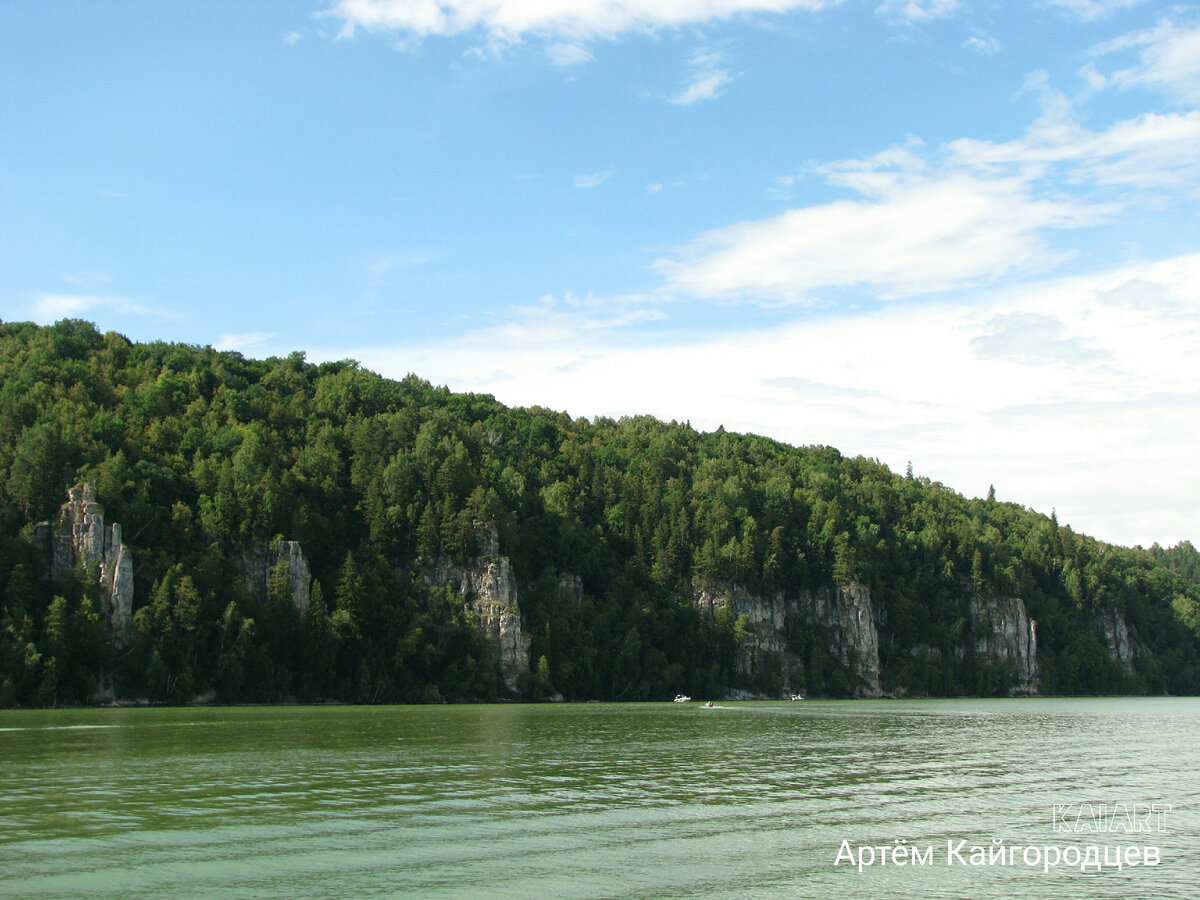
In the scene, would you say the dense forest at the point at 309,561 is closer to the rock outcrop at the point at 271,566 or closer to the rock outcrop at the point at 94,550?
the rock outcrop at the point at 94,550

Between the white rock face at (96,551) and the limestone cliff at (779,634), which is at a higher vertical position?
the white rock face at (96,551)

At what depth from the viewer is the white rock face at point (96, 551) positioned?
12250 centimetres

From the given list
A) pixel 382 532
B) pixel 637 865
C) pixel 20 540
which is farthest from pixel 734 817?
pixel 382 532

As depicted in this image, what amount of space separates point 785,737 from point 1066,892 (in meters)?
49.1

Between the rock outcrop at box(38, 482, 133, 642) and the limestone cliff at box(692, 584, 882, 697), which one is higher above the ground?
the rock outcrop at box(38, 482, 133, 642)

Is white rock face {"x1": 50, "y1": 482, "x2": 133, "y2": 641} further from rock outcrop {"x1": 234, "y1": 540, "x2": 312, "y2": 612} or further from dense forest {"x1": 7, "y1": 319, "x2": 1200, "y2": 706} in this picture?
rock outcrop {"x1": 234, "y1": 540, "x2": 312, "y2": 612}

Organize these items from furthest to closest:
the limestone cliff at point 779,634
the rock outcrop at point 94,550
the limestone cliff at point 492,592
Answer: the limestone cliff at point 779,634 < the limestone cliff at point 492,592 < the rock outcrop at point 94,550

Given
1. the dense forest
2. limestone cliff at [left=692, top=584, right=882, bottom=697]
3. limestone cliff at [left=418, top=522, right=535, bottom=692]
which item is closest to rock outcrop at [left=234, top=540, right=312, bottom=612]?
the dense forest

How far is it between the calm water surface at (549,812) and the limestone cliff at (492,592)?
71.2 meters

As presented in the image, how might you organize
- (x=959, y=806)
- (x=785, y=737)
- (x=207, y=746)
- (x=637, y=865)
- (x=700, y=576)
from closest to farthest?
(x=637, y=865) < (x=959, y=806) < (x=207, y=746) < (x=785, y=737) < (x=700, y=576)

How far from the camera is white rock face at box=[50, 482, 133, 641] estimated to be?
12250 cm

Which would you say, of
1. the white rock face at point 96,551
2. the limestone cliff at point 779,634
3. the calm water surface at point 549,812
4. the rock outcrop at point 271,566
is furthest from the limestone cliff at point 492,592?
the calm water surface at point 549,812

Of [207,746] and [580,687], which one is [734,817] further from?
[580,687]

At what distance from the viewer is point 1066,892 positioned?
28672mm
